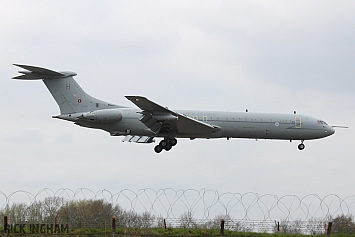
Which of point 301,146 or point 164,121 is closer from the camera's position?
point 164,121

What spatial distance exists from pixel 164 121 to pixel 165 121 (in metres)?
0.07

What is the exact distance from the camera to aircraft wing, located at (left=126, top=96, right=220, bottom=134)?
3666 cm

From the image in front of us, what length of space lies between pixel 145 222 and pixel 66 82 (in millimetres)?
20252

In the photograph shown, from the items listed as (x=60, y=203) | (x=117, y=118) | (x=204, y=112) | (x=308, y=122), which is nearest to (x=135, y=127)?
(x=117, y=118)

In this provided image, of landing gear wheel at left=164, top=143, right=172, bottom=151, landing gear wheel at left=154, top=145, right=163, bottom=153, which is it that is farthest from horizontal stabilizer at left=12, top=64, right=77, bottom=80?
landing gear wheel at left=164, top=143, right=172, bottom=151

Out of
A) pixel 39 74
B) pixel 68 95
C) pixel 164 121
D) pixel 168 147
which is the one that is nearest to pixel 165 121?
pixel 164 121

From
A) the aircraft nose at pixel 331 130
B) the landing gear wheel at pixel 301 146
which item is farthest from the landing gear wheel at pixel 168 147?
the aircraft nose at pixel 331 130

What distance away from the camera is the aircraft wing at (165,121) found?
36.7 meters

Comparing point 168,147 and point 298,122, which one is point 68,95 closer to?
point 168,147

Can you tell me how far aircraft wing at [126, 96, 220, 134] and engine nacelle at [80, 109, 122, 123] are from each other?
79.3 inches

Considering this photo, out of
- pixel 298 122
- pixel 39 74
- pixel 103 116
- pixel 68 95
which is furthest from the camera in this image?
pixel 298 122

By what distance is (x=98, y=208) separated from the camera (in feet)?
87.9

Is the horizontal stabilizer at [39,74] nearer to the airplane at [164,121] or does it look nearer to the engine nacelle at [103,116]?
the airplane at [164,121]

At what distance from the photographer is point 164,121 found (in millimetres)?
38094
